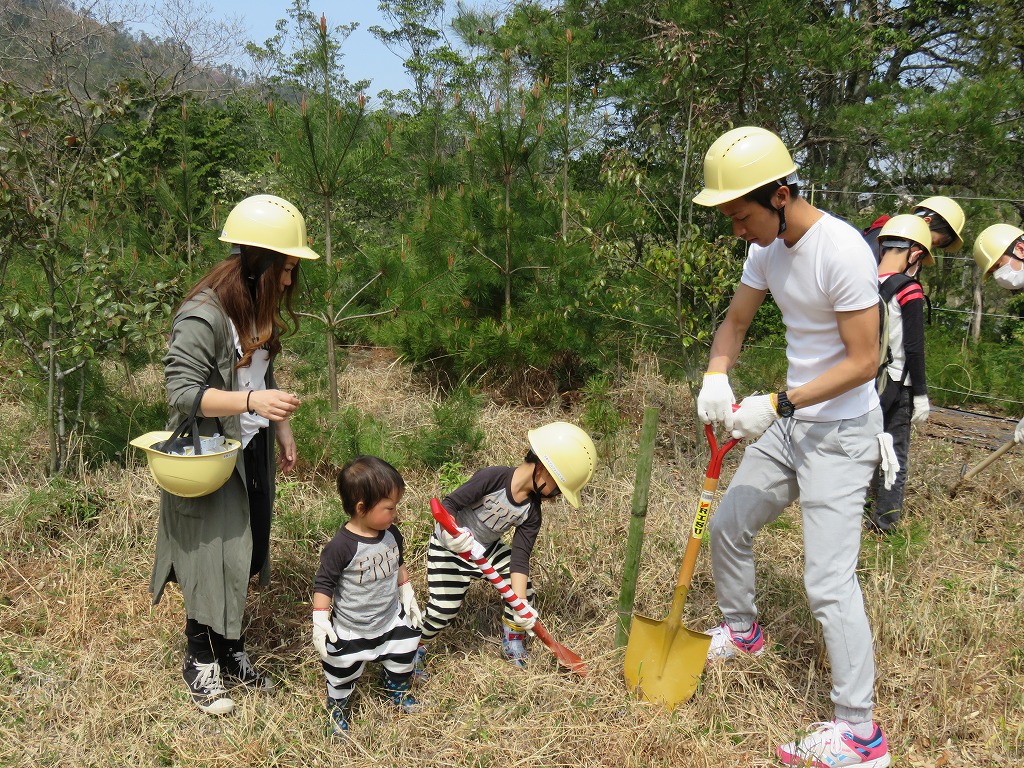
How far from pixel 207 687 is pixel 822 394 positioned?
2.15 m

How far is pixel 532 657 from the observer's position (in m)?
2.76

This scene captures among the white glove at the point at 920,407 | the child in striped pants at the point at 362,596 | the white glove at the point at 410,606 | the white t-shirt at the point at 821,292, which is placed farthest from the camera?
the white glove at the point at 920,407

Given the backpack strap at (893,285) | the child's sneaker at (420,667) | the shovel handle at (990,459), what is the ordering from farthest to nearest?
the shovel handle at (990,459) < the backpack strap at (893,285) < the child's sneaker at (420,667)

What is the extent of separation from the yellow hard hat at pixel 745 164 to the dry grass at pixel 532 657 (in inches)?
63.8

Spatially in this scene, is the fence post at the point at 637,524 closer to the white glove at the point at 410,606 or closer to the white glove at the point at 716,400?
the white glove at the point at 716,400

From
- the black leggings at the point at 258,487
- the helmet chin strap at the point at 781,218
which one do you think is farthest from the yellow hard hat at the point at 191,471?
the helmet chin strap at the point at 781,218

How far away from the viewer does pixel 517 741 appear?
2.34 meters

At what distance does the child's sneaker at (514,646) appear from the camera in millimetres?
2738

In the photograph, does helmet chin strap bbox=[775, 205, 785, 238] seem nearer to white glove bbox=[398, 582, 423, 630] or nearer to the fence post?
the fence post

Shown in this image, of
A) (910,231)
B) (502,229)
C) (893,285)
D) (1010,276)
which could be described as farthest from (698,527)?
(502,229)

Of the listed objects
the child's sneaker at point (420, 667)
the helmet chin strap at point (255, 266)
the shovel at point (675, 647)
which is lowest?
the child's sneaker at point (420, 667)

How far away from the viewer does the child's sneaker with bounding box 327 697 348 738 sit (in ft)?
7.74

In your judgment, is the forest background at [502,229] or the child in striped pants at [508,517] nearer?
the child in striped pants at [508,517]

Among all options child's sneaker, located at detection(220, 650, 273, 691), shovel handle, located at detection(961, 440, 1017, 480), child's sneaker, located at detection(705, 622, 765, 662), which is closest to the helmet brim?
child's sneaker, located at detection(220, 650, 273, 691)
